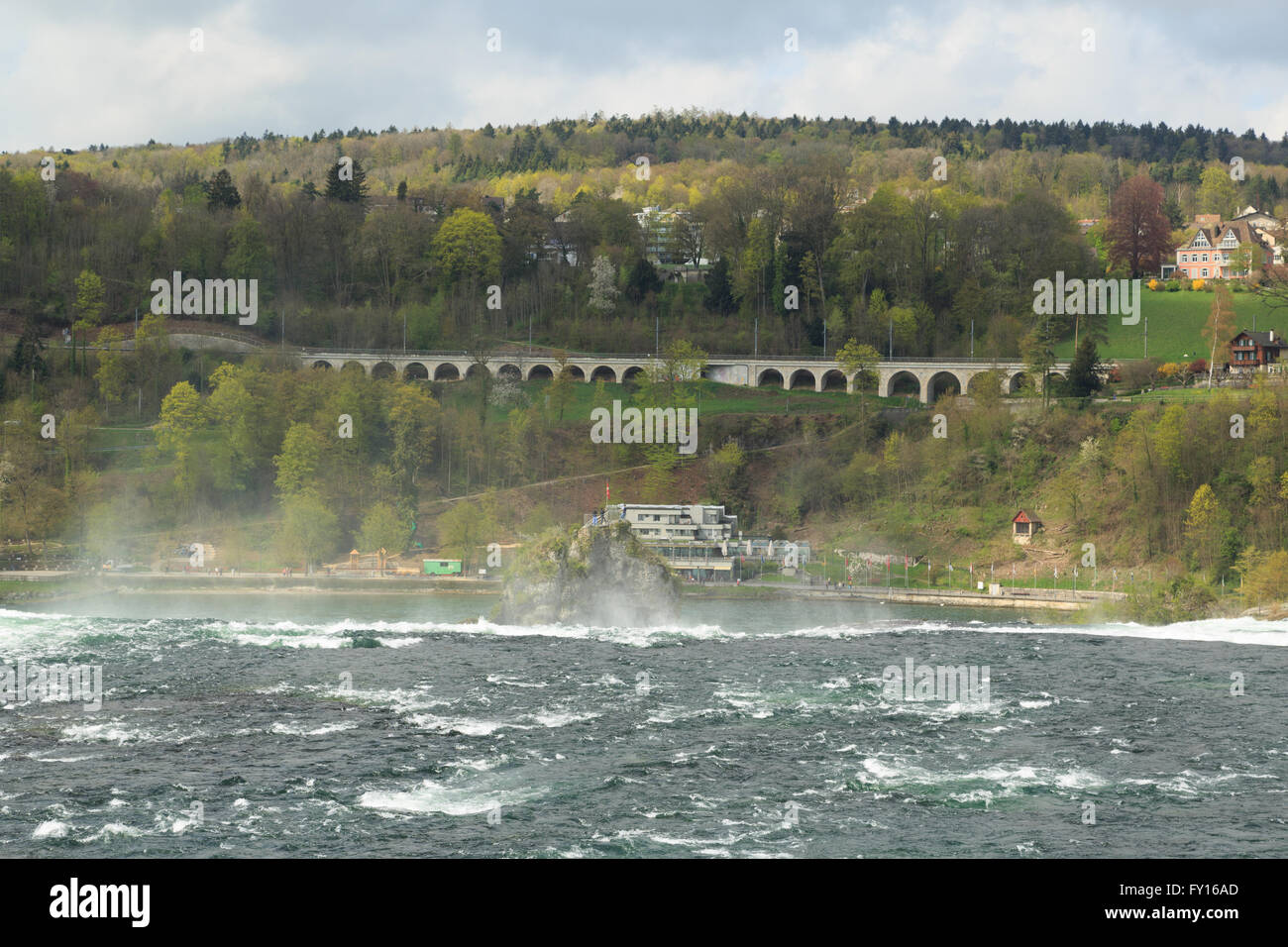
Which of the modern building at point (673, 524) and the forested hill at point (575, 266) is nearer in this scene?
the modern building at point (673, 524)

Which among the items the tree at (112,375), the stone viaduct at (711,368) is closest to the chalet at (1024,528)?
the stone viaduct at (711,368)

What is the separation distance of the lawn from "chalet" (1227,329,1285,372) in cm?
690

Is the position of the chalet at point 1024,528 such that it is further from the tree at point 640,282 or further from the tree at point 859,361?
the tree at point 640,282

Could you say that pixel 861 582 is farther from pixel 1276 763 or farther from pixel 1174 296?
pixel 1174 296

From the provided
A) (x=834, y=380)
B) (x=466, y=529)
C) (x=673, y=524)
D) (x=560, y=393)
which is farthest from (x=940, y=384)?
(x=466, y=529)

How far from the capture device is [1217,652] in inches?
2741

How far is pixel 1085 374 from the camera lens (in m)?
125

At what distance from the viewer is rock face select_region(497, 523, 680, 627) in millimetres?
78938

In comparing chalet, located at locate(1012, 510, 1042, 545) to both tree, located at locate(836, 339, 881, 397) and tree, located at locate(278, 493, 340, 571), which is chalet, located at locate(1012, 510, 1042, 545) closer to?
tree, located at locate(836, 339, 881, 397)

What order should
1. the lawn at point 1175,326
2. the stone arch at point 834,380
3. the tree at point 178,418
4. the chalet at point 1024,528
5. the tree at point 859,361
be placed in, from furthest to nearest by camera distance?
1. the stone arch at point 834,380
2. the lawn at point 1175,326
3. the tree at point 859,361
4. the tree at point 178,418
5. the chalet at point 1024,528

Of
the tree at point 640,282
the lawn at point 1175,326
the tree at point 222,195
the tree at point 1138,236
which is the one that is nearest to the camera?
the lawn at point 1175,326

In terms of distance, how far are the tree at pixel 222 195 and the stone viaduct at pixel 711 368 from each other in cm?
4022

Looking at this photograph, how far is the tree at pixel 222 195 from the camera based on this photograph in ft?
601

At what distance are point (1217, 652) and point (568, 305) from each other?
113219 millimetres
